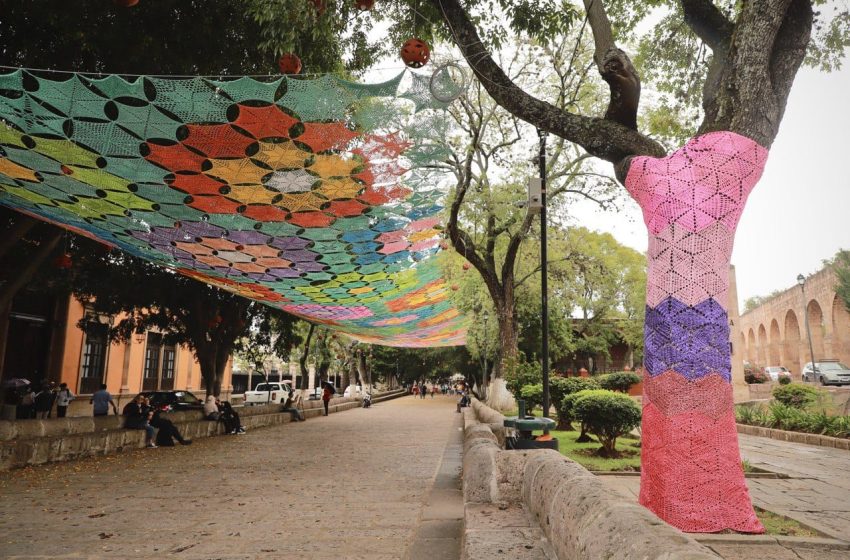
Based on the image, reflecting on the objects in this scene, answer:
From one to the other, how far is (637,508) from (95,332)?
19.6m

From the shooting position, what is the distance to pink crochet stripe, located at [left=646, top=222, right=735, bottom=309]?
4.27m

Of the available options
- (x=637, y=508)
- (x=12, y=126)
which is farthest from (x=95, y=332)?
(x=637, y=508)

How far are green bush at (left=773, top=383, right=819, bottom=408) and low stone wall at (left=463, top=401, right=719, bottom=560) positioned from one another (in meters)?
13.4

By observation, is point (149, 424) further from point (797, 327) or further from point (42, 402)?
point (797, 327)

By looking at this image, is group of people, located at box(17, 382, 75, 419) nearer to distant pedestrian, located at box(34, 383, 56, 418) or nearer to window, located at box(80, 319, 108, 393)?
distant pedestrian, located at box(34, 383, 56, 418)

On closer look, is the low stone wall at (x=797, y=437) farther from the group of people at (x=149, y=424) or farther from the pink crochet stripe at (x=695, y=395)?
the group of people at (x=149, y=424)

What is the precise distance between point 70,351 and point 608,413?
2083 centimetres

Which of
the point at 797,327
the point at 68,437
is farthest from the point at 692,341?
the point at 797,327

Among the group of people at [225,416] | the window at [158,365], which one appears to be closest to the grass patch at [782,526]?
the group of people at [225,416]

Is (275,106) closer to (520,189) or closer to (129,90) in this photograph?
(129,90)

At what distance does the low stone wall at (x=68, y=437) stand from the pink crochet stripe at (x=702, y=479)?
8683 millimetres

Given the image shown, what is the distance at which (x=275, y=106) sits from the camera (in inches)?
191

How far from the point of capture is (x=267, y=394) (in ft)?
101

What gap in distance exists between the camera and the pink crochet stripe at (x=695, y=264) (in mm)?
4273
